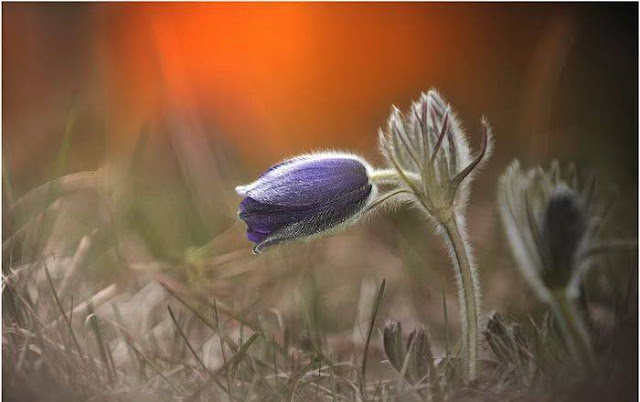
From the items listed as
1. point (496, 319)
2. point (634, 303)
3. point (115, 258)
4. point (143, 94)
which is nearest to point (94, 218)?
point (115, 258)

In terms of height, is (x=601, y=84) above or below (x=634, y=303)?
above

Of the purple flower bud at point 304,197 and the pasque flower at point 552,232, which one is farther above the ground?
the purple flower bud at point 304,197

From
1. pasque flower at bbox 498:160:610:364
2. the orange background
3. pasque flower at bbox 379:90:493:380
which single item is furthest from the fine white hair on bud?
the orange background

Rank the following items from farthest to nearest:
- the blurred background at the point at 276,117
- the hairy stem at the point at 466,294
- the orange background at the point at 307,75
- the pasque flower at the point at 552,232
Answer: the orange background at the point at 307,75, the blurred background at the point at 276,117, the pasque flower at the point at 552,232, the hairy stem at the point at 466,294

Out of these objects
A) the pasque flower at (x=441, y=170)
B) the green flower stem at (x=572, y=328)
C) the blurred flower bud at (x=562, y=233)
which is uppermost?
the pasque flower at (x=441, y=170)

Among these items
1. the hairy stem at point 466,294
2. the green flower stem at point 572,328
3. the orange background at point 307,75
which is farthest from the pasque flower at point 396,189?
the orange background at point 307,75

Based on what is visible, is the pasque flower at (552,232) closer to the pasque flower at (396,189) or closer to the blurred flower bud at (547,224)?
the blurred flower bud at (547,224)

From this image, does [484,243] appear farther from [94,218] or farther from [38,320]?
[38,320]
